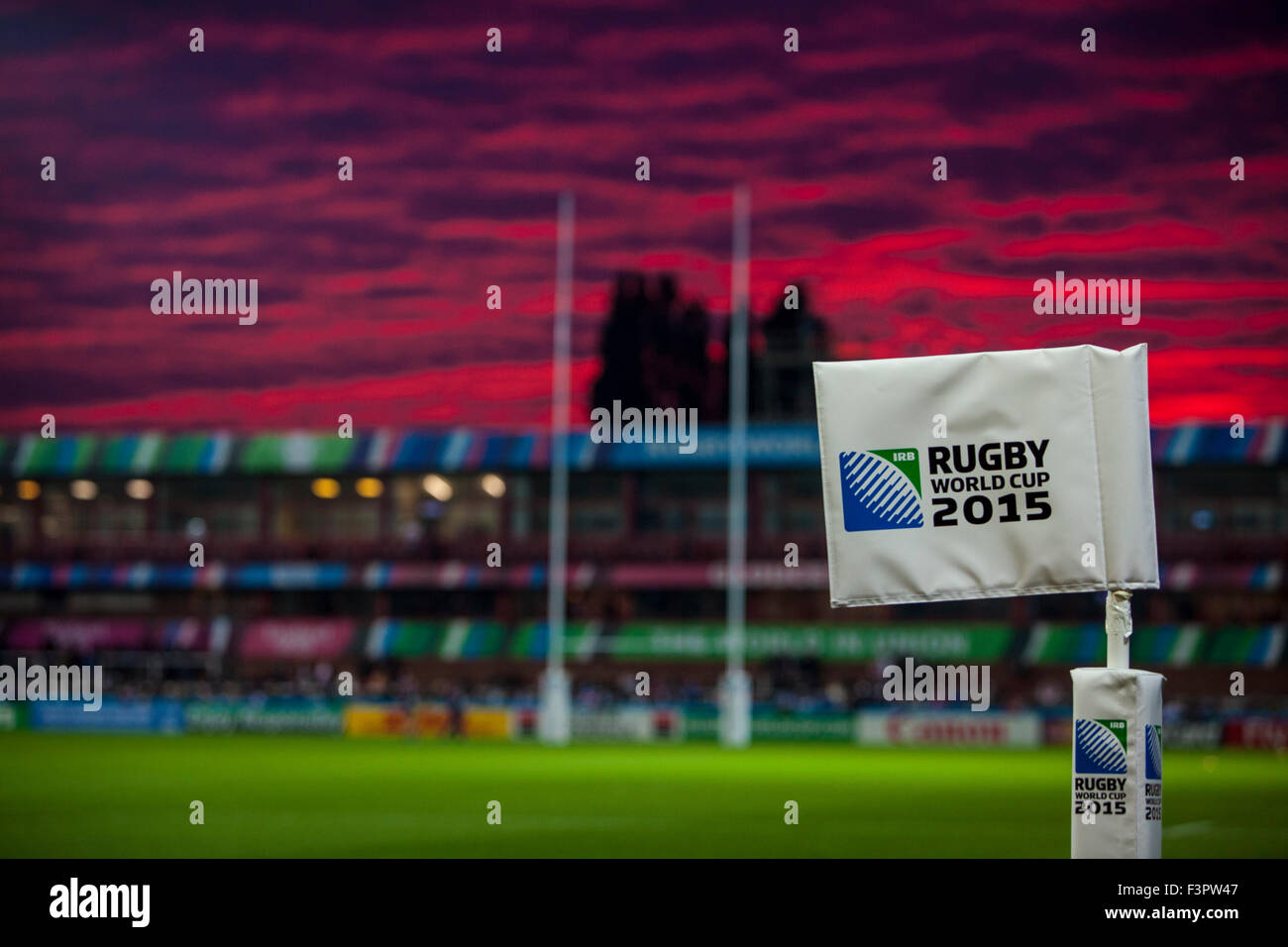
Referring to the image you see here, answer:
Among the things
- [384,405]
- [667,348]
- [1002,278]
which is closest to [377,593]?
[384,405]

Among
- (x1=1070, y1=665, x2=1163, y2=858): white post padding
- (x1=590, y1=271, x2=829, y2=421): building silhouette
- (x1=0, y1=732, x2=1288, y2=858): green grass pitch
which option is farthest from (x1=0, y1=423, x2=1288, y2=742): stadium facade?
(x1=1070, y1=665, x2=1163, y2=858): white post padding

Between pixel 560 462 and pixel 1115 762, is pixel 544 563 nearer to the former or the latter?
pixel 560 462

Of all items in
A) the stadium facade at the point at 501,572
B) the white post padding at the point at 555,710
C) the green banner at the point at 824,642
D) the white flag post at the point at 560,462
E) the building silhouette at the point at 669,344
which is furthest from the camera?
the building silhouette at the point at 669,344

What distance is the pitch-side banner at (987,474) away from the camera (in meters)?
7.60

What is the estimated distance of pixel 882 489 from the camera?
26.0ft

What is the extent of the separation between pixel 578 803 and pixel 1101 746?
1557cm

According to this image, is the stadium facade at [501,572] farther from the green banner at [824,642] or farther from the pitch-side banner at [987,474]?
the pitch-side banner at [987,474]

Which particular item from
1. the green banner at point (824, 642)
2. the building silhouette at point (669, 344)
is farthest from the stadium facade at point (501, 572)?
the building silhouette at point (669, 344)

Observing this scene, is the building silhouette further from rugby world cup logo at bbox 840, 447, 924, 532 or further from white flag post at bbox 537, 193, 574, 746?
rugby world cup logo at bbox 840, 447, 924, 532

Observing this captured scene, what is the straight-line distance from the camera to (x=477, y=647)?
68.8m

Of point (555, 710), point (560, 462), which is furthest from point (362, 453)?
point (555, 710)

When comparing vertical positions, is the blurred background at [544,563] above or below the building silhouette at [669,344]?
below

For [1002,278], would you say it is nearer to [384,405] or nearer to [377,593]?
[384,405]

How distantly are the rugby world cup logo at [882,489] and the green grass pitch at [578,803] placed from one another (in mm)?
9082
